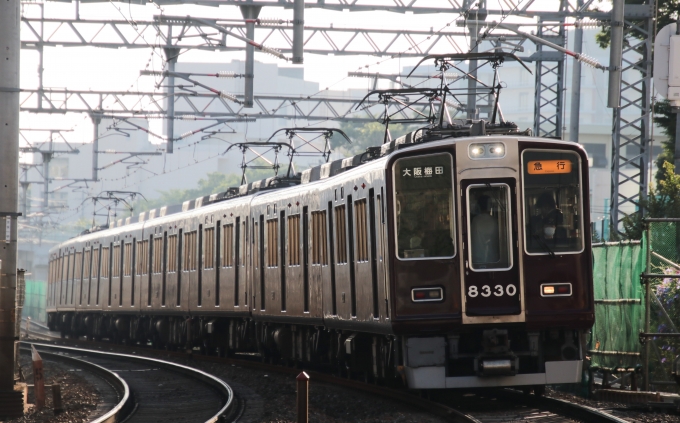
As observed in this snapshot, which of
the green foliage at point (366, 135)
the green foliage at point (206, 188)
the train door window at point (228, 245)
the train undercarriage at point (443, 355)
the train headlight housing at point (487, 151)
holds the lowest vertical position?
the train undercarriage at point (443, 355)

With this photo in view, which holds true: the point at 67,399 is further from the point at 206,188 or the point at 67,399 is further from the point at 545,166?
the point at 206,188

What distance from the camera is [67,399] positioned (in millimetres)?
16281

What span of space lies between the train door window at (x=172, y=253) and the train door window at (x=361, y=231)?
39.4ft

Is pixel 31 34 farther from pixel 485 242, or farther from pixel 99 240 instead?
pixel 485 242

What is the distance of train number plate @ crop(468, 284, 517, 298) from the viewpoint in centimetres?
1188

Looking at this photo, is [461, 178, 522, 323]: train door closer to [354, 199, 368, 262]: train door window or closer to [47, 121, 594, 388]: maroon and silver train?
[47, 121, 594, 388]: maroon and silver train

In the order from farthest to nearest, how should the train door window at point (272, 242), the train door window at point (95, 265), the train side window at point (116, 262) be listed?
the train door window at point (95, 265) < the train side window at point (116, 262) < the train door window at point (272, 242)

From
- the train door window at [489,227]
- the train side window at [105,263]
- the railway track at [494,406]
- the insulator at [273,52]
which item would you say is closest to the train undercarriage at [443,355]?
the railway track at [494,406]

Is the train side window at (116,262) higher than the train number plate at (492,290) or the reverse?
higher

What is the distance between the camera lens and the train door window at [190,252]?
2383 cm

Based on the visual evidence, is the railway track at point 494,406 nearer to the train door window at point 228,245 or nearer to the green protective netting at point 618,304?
the green protective netting at point 618,304

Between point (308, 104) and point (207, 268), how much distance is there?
93.6 m

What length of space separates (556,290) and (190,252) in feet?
43.0

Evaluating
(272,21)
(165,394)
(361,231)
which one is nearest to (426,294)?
(361,231)
